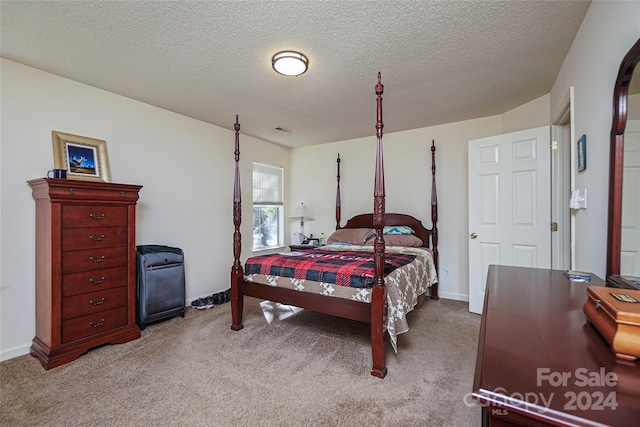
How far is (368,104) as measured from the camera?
10.9ft

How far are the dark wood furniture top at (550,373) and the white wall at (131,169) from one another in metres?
3.48

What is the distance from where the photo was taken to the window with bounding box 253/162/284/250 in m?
4.84

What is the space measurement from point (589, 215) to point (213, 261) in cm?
405

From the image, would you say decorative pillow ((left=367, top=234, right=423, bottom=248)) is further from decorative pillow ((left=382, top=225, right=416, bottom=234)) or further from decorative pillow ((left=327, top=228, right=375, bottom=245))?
decorative pillow ((left=327, top=228, right=375, bottom=245))

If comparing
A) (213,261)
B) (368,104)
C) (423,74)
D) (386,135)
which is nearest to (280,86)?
(368,104)

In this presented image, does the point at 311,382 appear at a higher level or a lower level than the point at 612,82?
lower

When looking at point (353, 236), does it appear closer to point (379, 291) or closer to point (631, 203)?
point (379, 291)

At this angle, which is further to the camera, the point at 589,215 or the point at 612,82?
the point at 589,215

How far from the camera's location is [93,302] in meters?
2.47

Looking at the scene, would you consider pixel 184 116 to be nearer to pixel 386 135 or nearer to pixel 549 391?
pixel 386 135

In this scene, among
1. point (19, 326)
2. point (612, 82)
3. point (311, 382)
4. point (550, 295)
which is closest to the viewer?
point (550, 295)

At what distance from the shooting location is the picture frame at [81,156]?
2602mm

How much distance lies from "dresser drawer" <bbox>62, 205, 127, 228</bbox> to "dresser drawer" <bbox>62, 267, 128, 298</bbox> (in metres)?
0.42

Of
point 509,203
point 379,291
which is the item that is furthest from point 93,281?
point 509,203
